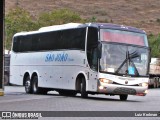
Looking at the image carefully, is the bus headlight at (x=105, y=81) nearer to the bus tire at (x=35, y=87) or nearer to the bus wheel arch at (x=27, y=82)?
the bus tire at (x=35, y=87)

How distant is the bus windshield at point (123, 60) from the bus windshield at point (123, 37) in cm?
25

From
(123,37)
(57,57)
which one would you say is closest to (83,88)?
(123,37)

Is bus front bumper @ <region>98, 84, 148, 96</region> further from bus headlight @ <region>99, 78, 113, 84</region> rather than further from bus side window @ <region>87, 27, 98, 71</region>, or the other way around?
bus side window @ <region>87, 27, 98, 71</region>

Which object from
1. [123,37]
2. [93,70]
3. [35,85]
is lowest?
[35,85]

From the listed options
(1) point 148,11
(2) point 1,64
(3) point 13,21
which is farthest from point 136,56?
(1) point 148,11

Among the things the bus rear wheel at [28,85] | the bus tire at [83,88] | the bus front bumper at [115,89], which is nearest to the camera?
the bus front bumper at [115,89]

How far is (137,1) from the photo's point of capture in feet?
528

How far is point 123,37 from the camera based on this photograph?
25.5 metres

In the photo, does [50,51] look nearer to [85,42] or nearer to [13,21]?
[85,42]

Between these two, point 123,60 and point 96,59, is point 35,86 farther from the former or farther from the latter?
point 123,60

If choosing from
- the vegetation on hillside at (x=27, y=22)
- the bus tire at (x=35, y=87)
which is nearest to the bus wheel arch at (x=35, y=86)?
the bus tire at (x=35, y=87)

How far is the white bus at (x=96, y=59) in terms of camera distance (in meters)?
24.6

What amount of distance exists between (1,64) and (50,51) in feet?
10.3

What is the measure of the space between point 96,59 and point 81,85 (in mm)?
1790
